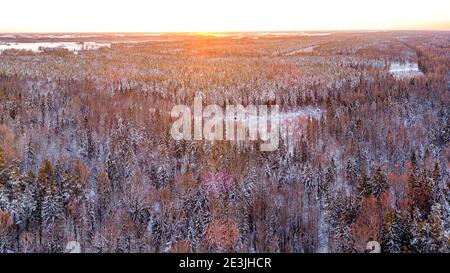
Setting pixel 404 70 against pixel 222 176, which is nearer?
pixel 222 176

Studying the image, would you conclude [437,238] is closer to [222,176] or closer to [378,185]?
[378,185]

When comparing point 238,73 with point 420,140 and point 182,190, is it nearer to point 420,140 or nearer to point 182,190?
point 420,140

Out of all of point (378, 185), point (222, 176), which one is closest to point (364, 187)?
point (378, 185)

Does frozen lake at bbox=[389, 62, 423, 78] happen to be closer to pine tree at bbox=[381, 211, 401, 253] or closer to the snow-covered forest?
the snow-covered forest

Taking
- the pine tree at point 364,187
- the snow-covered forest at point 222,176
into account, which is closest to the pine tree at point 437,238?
the snow-covered forest at point 222,176

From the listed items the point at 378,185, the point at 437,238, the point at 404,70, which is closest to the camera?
the point at 437,238

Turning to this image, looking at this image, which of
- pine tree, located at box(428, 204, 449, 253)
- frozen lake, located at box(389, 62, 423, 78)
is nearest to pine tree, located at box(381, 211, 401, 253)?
pine tree, located at box(428, 204, 449, 253)

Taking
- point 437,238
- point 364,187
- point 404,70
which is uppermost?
point 404,70
